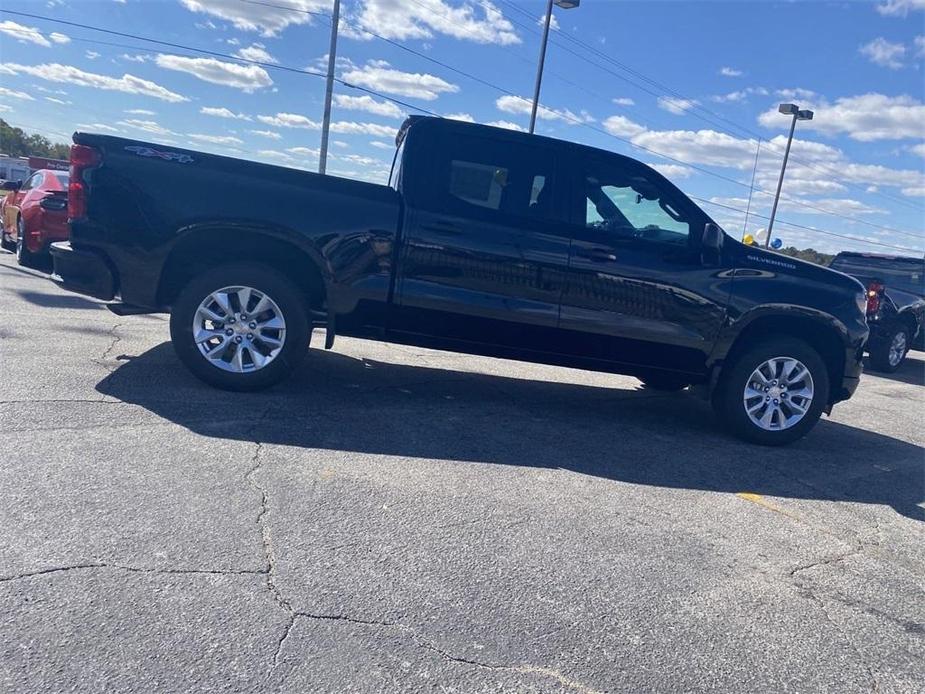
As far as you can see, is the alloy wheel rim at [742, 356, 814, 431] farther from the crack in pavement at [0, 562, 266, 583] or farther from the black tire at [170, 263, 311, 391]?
the crack in pavement at [0, 562, 266, 583]

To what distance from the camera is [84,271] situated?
5285 mm

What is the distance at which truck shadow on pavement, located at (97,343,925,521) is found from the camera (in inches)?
189

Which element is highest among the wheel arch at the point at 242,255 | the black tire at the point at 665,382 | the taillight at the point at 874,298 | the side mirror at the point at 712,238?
the side mirror at the point at 712,238

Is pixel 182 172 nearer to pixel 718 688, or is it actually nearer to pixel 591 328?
pixel 591 328

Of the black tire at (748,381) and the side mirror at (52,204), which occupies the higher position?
the side mirror at (52,204)

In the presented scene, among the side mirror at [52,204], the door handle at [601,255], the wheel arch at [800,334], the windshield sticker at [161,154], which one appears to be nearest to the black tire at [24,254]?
the side mirror at [52,204]

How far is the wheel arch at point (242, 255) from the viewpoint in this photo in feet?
17.3

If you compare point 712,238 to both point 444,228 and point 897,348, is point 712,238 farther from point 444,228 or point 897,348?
point 897,348

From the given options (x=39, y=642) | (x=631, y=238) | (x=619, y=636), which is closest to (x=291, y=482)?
(x=39, y=642)

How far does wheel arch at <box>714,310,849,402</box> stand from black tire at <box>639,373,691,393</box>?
354mm

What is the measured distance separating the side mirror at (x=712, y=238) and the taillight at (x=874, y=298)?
7016mm

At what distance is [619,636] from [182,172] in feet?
13.7

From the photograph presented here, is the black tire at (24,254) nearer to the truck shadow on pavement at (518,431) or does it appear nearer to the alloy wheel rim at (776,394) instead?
the truck shadow on pavement at (518,431)

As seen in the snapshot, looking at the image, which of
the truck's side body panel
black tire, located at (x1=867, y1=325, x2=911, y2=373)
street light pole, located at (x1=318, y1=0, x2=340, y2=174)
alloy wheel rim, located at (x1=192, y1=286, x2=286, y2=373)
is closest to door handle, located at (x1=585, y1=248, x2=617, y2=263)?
the truck's side body panel
